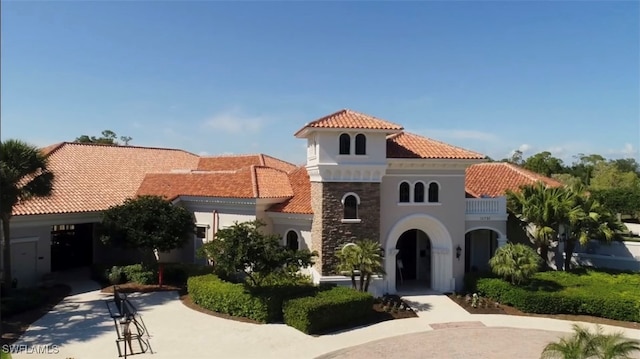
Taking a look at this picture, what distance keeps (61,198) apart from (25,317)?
8.61 meters

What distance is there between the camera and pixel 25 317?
1728 cm

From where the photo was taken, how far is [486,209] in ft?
74.5

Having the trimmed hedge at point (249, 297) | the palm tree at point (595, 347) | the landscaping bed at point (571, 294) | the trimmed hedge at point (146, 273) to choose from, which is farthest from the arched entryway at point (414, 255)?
the palm tree at point (595, 347)

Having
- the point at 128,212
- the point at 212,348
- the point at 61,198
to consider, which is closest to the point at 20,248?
the point at 61,198

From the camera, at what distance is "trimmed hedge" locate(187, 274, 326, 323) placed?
17.2m

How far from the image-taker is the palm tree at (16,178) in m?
17.9

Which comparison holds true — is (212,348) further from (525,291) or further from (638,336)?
(638,336)

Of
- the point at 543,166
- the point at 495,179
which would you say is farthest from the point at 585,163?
the point at 495,179

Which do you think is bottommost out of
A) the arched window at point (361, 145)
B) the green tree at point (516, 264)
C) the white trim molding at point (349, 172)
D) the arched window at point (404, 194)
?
the green tree at point (516, 264)

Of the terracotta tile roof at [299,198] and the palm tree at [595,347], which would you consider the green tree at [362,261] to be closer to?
the terracotta tile roof at [299,198]

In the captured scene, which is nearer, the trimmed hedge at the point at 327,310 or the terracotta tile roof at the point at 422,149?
the trimmed hedge at the point at 327,310

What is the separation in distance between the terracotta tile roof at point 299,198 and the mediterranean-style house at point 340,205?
3.2 inches

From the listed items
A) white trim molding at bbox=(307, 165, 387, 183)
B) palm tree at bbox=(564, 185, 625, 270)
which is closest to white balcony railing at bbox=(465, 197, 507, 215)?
palm tree at bbox=(564, 185, 625, 270)

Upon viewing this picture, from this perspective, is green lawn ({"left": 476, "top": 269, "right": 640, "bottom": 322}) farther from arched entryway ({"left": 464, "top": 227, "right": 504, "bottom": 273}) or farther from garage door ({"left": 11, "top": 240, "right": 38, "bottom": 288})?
garage door ({"left": 11, "top": 240, "right": 38, "bottom": 288})
